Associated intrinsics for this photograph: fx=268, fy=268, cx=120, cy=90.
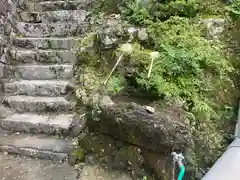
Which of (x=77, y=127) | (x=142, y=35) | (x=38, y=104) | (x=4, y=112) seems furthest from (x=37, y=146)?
(x=142, y=35)

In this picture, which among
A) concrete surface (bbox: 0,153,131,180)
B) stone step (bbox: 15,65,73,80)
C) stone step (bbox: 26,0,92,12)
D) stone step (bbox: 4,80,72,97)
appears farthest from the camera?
stone step (bbox: 26,0,92,12)

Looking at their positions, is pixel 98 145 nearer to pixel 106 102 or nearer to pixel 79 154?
pixel 79 154

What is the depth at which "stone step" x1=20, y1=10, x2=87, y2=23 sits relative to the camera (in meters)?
4.08

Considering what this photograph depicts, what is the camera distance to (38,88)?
11.3 ft

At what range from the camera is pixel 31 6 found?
14.5ft

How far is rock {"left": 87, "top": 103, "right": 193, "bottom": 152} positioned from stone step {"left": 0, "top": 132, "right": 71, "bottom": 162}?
0.68 meters

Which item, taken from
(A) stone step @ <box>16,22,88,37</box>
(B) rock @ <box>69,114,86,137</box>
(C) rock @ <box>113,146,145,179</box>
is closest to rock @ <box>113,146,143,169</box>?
(C) rock @ <box>113,146,145,179</box>

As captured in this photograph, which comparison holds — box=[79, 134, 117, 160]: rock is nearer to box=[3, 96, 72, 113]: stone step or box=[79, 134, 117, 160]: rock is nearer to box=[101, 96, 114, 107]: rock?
box=[101, 96, 114, 107]: rock

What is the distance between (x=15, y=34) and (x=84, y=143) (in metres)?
2.27

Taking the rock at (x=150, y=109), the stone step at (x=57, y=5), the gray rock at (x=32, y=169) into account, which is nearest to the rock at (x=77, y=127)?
the gray rock at (x=32, y=169)

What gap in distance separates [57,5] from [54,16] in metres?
0.29

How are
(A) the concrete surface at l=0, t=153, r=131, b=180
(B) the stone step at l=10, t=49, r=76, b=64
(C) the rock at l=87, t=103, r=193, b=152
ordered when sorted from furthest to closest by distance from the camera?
(B) the stone step at l=10, t=49, r=76, b=64, (A) the concrete surface at l=0, t=153, r=131, b=180, (C) the rock at l=87, t=103, r=193, b=152

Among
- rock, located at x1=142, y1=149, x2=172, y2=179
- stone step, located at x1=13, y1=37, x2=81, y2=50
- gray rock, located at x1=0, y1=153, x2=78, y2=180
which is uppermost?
stone step, located at x1=13, y1=37, x2=81, y2=50

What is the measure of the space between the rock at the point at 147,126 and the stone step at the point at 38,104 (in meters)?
0.98
